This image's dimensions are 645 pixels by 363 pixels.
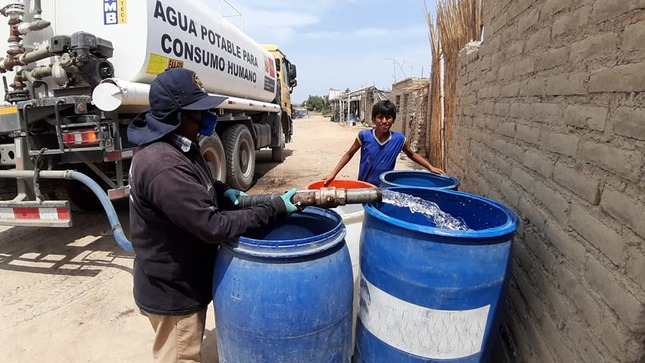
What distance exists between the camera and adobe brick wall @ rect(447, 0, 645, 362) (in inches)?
45.0

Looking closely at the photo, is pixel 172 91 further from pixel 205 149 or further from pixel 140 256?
pixel 205 149

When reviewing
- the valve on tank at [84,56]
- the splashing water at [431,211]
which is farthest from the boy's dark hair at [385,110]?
the valve on tank at [84,56]

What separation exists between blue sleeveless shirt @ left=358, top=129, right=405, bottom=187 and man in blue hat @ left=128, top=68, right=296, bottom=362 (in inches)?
65.5

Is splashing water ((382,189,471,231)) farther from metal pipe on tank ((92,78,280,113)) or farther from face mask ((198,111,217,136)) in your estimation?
metal pipe on tank ((92,78,280,113))

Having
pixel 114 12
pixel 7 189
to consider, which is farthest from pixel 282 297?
pixel 7 189

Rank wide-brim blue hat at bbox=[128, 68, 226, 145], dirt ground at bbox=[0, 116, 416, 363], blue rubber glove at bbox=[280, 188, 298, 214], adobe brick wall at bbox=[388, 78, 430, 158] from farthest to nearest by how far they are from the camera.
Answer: adobe brick wall at bbox=[388, 78, 430, 158] → dirt ground at bbox=[0, 116, 416, 363] → blue rubber glove at bbox=[280, 188, 298, 214] → wide-brim blue hat at bbox=[128, 68, 226, 145]

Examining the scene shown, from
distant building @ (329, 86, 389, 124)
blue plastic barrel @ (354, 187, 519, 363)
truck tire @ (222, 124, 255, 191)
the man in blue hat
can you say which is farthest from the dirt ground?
distant building @ (329, 86, 389, 124)

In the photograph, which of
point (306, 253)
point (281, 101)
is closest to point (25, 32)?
point (306, 253)

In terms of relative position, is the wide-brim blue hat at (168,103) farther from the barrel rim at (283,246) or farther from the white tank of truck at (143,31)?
the white tank of truck at (143,31)

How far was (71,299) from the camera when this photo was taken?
125 inches

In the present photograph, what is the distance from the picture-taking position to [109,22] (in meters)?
3.60

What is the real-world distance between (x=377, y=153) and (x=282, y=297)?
1983 millimetres

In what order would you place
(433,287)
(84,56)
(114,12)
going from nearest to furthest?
(433,287) → (84,56) → (114,12)

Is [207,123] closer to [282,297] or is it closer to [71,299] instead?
[282,297]
